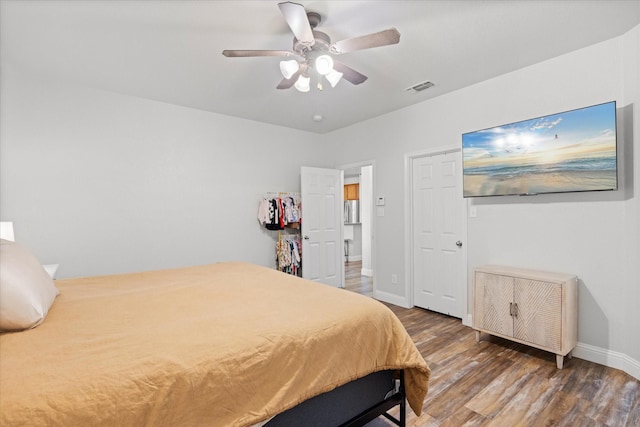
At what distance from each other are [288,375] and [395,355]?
2.09ft

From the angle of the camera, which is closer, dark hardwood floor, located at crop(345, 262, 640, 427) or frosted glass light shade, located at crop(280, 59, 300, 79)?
dark hardwood floor, located at crop(345, 262, 640, 427)

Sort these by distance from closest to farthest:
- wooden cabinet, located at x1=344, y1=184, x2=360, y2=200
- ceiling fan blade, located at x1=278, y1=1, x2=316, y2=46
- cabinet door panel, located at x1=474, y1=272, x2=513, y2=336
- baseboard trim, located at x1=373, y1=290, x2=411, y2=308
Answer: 1. ceiling fan blade, located at x1=278, y1=1, x2=316, y2=46
2. cabinet door panel, located at x1=474, y1=272, x2=513, y2=336
3. baseboard trim, located at x1=373, y1=290, x2=411, y2=308
4. wooden cabinet, located at x1=344, y1=184, x2=360, y2=200

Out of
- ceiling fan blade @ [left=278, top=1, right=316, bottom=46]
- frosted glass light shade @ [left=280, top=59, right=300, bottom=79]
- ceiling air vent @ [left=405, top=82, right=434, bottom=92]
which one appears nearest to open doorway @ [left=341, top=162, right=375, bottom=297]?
ceiling air vent @ [left=405, top=82, right=434, bottom=92]

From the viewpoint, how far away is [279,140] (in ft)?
15.0

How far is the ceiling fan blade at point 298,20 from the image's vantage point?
159cm

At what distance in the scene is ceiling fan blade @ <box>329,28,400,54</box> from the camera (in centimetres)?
174

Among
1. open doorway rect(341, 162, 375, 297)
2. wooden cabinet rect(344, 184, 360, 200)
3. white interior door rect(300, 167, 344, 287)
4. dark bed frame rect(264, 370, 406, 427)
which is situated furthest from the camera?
wooden cabinet rect(344, 184, 360, 200)

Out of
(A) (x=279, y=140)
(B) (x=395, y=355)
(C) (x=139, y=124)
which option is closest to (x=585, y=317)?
(B) (x=395, y=355)

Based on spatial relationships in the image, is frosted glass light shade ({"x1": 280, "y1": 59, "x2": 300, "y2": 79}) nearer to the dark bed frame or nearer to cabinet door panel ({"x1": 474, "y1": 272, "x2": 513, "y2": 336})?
the dark bed frame

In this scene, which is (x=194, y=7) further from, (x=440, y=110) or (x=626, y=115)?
(x=626, y=115)

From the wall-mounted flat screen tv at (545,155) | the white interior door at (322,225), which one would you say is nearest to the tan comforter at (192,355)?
the wall-mounted flat screen tv at (545,155)

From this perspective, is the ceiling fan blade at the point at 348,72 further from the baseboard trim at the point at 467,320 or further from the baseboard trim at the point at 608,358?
the baseboard trim at the point at 608,358

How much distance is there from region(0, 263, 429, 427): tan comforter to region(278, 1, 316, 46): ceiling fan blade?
1.61 meters

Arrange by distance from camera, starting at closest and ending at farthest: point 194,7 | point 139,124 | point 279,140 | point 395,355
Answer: point 395,355, point 194,7, point 139,124, point 279,140
